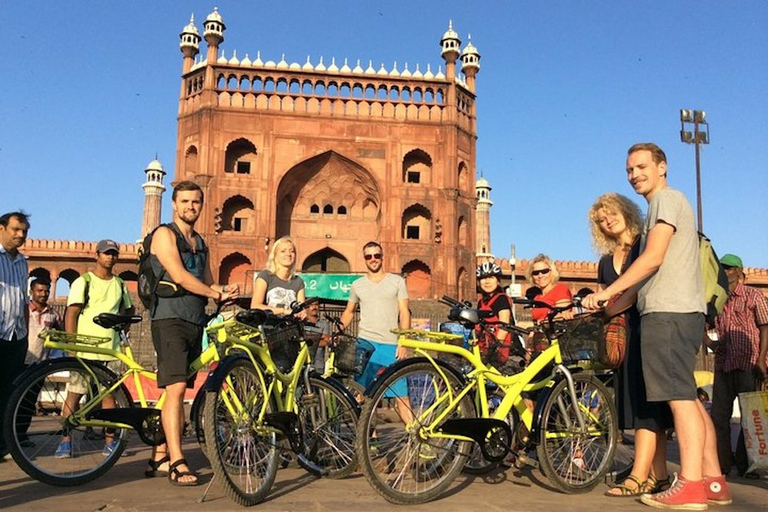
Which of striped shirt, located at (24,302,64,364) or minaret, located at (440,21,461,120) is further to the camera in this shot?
minaret, located at (440,21,461,120)

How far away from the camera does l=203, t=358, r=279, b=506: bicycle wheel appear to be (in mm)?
3057

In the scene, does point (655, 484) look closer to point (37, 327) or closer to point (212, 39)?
point (37, 327)

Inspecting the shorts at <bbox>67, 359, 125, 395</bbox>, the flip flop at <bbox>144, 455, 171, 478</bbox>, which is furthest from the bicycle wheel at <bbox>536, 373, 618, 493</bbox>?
the shorts at <bbox>67, 359, 125, 395</bbox>

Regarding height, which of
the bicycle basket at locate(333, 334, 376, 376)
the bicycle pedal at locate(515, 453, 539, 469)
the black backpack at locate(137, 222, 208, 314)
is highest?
the black backpack at locate(137, 222, 208, 314)

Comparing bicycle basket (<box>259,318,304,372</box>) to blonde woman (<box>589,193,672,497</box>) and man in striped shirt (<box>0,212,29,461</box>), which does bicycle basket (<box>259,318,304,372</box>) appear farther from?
man in striped shirt (<box>0,212,29,461</box>)

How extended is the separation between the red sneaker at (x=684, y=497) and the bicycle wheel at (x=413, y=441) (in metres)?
0.98

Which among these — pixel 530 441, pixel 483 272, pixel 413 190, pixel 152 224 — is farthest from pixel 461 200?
pixel 530 441

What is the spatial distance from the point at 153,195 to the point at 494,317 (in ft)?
127

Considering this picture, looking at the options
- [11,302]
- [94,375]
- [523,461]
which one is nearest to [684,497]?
[523,461]

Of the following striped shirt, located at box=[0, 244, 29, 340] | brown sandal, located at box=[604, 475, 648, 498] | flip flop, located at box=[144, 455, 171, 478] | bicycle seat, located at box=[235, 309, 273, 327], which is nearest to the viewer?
bicycle seat, located at box=[235, 309, 273, 327]

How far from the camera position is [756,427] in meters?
4.52

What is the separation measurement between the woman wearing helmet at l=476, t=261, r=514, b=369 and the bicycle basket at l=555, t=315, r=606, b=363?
33cm

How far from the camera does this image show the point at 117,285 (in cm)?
539

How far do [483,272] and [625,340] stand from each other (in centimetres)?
172
